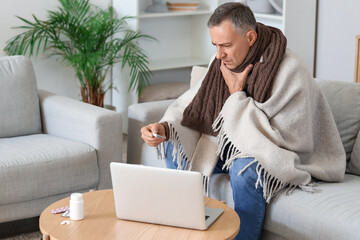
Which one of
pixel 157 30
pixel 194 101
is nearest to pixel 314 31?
pixel 157 30

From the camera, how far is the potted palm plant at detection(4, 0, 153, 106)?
3846mm


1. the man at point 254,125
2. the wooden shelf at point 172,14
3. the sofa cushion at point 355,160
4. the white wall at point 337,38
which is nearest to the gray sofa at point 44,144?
the man at point 254,125

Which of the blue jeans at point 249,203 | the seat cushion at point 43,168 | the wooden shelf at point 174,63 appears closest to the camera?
the blue jeans at point 249,203

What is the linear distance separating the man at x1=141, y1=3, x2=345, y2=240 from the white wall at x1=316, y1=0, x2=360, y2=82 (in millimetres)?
1604

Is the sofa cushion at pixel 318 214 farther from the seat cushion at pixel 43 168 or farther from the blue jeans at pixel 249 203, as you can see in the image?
the seat cushion at pixel 43 168

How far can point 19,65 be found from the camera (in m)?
3.25

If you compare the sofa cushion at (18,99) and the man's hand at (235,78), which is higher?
the man's hand at (235,78)

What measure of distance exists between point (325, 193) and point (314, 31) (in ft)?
6.87

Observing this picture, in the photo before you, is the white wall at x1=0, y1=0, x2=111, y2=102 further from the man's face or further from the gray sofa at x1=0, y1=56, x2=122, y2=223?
the man's face

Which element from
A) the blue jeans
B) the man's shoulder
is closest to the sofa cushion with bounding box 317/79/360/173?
the man's shoulder

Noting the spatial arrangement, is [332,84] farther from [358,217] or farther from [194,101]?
[358,217]

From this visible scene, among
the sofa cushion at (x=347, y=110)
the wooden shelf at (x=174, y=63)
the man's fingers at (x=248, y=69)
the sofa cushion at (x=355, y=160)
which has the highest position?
the man's fingers at (x=248, y=69)

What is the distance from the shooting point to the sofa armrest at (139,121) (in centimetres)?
304

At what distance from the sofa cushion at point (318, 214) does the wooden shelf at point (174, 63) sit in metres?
2.26
